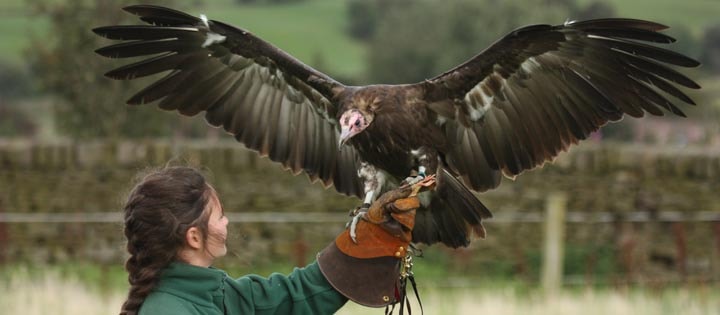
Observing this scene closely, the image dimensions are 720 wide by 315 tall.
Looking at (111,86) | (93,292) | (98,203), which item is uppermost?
(111,86)

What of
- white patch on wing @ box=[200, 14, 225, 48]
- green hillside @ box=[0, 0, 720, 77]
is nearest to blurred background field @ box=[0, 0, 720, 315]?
white patch on wing @ box=[200, 14, 225, 48]

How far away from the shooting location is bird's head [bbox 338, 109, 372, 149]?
14.9 feet

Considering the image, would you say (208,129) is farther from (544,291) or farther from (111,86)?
(544,291)

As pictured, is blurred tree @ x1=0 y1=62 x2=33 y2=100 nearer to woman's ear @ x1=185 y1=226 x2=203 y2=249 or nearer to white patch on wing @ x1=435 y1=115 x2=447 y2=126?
white patch on wing @ x1=435 y1=115 x2=447 y2=126

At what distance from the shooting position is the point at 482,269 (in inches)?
490

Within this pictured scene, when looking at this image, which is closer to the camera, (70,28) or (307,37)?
(70,28)

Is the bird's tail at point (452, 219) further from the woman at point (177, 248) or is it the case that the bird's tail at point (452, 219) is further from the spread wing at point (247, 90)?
the woman at point (177, 248)

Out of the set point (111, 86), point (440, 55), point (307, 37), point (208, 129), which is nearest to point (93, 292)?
point (111, 86)

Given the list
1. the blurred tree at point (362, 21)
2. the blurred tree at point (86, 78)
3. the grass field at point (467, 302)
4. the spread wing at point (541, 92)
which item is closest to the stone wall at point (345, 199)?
the grass field at point (467, 302)

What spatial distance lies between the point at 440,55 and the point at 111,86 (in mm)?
22285

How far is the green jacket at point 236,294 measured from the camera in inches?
122

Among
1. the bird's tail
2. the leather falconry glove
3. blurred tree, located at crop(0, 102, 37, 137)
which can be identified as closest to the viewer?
the leather falconry glove

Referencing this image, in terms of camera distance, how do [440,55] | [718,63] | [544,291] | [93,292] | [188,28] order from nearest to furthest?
[188,28] → [93,292] → [544,291] → [440,55] → [718,63]

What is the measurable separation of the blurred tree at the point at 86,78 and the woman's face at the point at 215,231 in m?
12.9
